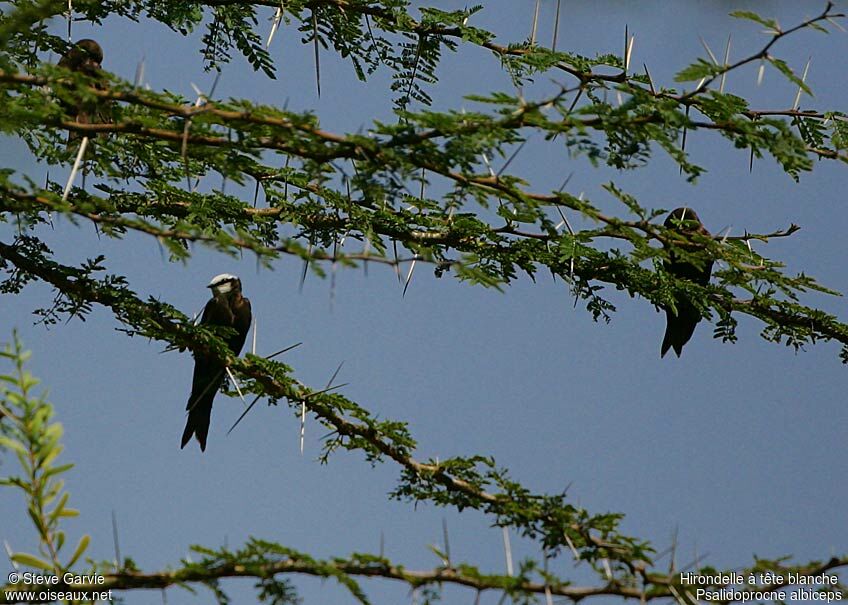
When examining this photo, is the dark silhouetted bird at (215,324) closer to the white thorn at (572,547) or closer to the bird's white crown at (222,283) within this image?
the bird's white crown at (222,283)

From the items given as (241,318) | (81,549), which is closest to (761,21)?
(81,549)

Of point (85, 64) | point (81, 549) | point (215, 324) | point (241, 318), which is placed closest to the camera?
point (81, 549)

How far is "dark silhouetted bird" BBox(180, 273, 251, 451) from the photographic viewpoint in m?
5.66

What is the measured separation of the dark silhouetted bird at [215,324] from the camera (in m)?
5.66

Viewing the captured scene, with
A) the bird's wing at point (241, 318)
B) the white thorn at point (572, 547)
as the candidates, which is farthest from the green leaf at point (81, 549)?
the bird's wing at point (241, 318)

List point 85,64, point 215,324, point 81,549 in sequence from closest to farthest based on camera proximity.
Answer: point 81,549 → point 85,64 → point 215,324

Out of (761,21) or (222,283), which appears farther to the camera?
(222,283)

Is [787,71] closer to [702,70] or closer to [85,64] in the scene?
[702,70]

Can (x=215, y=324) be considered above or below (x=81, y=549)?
above

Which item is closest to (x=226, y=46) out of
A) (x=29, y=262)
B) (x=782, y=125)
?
(x=29, y=262)

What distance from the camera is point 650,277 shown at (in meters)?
4.70

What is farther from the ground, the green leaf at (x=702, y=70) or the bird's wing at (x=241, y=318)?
the bird's wing at (x=241, y=318)

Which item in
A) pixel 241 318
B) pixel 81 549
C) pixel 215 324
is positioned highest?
pixel 241 318

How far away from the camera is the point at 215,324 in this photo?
18.9ft
